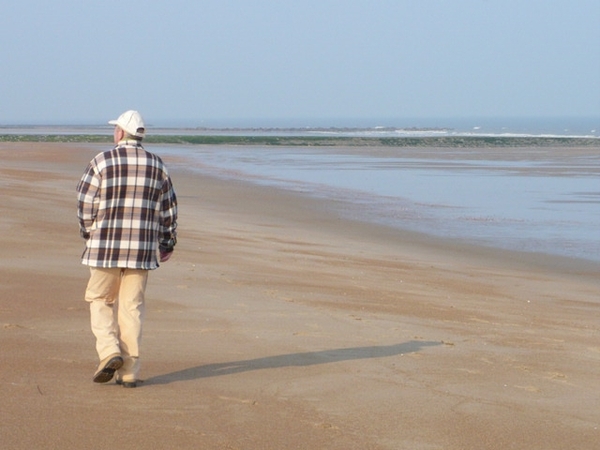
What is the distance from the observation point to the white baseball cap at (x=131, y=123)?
19.2 ft

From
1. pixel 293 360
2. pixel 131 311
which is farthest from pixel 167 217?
pixel 293 360

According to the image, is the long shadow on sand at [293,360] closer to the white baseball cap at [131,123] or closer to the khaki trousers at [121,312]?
the khaki trousers at [121,312]

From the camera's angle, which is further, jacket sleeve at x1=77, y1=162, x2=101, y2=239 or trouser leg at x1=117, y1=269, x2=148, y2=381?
trouser leg at x1=117, y1=269, x2=148, y2=381

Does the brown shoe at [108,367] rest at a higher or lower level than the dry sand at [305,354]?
higher

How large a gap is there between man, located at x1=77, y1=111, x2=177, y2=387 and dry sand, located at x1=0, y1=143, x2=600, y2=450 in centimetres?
28

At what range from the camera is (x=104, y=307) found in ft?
19.7

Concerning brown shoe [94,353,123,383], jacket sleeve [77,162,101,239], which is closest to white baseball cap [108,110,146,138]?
jacket sleeve [77,162,101,239]

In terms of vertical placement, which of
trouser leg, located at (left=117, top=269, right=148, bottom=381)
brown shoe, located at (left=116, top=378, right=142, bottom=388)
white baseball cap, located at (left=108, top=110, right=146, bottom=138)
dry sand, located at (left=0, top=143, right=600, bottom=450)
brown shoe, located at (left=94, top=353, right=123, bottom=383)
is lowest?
dry sand, located at (left=0, top=143, right=600, bottom=450)

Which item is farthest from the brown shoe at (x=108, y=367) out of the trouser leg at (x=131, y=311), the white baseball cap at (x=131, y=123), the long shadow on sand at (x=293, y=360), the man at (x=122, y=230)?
the white baseball cap at (x=131, y=123)

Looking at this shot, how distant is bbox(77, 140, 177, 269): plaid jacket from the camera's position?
19.1 ft

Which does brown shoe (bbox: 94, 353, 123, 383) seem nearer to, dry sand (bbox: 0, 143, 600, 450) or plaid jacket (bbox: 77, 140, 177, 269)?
dry sand (bbox: 0, 143, 600, 450)

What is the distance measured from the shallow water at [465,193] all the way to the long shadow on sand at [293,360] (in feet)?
30.7

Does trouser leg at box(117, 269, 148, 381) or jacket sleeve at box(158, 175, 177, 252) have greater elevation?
jacket sleeve at box(158, 175, 177, 252)

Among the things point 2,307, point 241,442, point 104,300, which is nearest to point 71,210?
point 2,307
